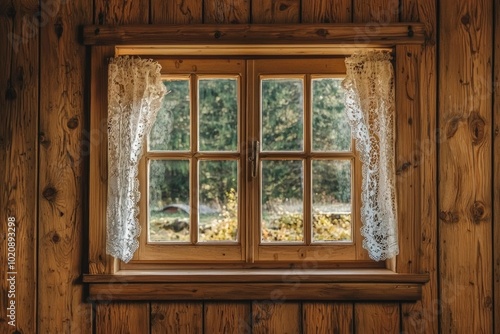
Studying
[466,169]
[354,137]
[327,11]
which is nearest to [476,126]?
[466,169]

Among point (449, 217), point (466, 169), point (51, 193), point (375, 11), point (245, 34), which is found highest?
point (375, 11)

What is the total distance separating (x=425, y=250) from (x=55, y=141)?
1.80 meters

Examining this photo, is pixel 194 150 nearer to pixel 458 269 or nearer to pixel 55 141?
pixel 55 141

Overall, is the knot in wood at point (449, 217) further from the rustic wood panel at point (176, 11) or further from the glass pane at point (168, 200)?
the rustic wood panel at point (176, 11)

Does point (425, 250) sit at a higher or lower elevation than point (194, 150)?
lower

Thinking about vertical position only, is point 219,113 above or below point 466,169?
above

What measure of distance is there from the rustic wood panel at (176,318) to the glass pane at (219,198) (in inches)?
13.7

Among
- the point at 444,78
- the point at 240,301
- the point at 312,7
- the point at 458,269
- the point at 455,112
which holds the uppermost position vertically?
the point at 312,7

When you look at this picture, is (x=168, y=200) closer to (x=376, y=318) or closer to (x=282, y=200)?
(x=282, y=200)

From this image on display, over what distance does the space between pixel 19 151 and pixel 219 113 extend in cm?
95

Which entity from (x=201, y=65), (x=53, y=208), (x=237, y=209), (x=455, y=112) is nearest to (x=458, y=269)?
(x=455, y=112)

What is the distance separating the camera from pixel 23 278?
7.50 ft

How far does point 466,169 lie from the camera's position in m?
2.30

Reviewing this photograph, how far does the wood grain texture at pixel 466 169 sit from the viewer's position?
2285mm
